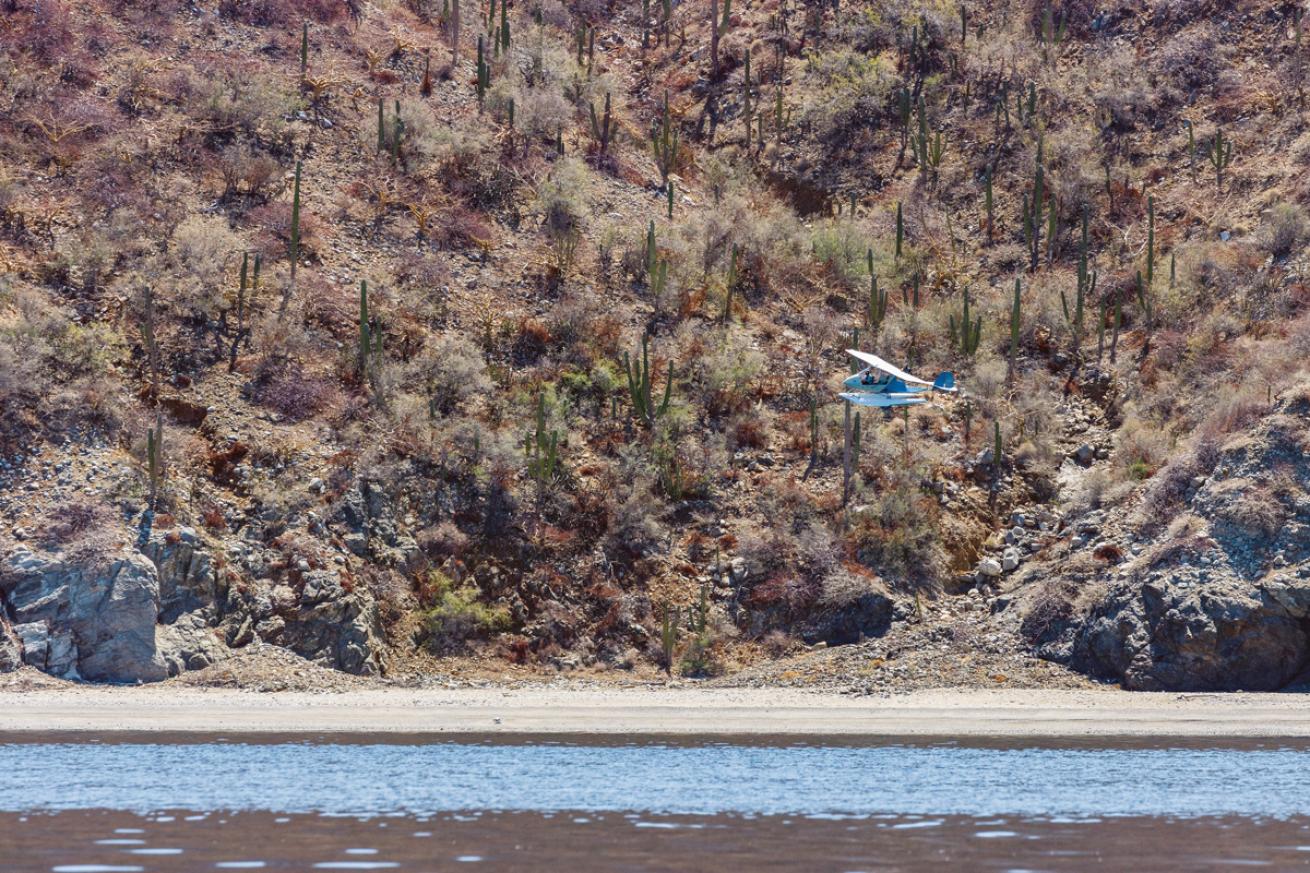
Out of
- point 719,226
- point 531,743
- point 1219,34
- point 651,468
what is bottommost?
point 531,743

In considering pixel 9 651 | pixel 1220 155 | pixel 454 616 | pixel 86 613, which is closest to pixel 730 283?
pixel 454 616

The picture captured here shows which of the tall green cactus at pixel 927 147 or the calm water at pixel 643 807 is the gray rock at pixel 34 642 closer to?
the calm water at pixel 643 807

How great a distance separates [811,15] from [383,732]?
40.1m

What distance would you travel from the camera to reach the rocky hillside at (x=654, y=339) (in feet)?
99.0

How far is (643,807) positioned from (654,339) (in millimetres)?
24743

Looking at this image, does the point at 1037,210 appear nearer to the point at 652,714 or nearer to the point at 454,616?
the point at 454,616

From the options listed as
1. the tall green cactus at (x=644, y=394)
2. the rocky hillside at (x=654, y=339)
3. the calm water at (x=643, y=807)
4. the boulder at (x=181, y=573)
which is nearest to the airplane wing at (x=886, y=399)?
the rocky hillside at (x=654, y=339)

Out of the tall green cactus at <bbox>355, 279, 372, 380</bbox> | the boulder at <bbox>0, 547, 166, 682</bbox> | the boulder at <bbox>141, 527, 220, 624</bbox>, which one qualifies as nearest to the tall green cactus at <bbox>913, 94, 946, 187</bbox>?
the tall green cactus at <bbox>355, 279, 372, 380</bbox>

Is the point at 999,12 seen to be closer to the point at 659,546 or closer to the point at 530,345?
the point at 530,345

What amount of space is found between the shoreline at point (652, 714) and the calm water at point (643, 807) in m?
1.86

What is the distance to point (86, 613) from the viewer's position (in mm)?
28453

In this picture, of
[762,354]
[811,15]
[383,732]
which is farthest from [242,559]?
[811,15]

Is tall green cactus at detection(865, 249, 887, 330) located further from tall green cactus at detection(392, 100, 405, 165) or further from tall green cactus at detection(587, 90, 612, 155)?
tall green cactus at detection(392, 100, 405, 165)

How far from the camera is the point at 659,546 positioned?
3438cm
